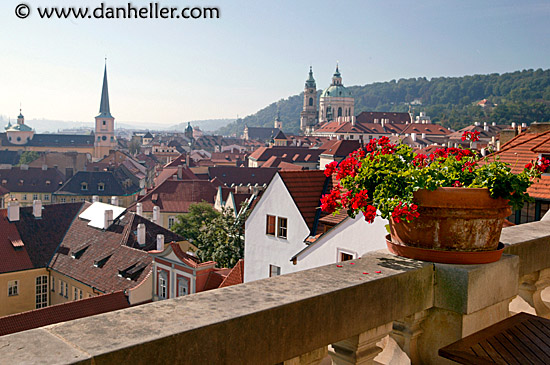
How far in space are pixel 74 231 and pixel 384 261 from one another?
49633 mm

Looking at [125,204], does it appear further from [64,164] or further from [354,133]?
[354,133]

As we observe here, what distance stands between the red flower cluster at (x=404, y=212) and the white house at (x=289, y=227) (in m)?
15.9

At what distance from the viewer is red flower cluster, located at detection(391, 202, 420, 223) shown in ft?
10.4

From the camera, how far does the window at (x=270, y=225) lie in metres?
24.3

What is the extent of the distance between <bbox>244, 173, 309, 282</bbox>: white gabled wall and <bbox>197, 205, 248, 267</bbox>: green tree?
1443 centimetres

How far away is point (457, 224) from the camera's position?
335 centimetres

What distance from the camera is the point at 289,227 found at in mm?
23391

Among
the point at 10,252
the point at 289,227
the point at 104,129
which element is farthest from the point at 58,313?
the point at 104,129

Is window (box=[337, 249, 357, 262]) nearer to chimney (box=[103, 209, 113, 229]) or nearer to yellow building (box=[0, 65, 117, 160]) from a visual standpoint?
chimney (box=[103, 209, 113, 229])

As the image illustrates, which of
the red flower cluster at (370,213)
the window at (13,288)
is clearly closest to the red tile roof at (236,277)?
the window at (13,288)

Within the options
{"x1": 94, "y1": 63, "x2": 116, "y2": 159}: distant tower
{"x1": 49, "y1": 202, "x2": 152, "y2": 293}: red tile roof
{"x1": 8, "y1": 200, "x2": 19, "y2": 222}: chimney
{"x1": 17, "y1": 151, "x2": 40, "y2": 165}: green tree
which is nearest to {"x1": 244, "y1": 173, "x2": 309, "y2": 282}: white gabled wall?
{"x1": 49, "y1": 202, "x2": 152, "y2": 293}: red tile roof

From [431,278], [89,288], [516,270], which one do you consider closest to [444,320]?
[431,278]

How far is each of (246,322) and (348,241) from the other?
53.5 feet

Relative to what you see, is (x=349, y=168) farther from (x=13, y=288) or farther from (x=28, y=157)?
(x=28, y=157)
